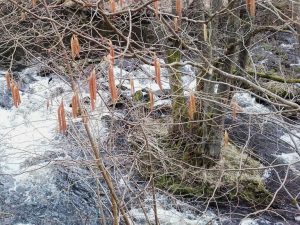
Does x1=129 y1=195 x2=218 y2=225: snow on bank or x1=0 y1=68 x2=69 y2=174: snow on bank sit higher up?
x1=0 y1=68 x2=69 y2=174: snow on bank

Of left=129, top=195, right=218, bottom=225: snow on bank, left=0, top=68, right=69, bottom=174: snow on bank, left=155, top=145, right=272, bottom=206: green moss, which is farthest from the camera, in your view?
left=0, top=68, right=69, bottom=174: snow on bank

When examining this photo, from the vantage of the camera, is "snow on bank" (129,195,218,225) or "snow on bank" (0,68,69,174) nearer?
"snow on bank" (129,195,218,225)

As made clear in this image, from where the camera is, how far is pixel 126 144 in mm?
6117

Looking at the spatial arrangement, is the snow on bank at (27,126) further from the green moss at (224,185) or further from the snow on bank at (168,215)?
the green moss at (224,185)

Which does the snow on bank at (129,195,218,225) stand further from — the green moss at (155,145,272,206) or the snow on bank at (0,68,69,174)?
the snow on bank at (0,68,69,174)

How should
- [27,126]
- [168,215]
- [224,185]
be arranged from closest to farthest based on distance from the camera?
[168,215]
[224,185]
[27,126]

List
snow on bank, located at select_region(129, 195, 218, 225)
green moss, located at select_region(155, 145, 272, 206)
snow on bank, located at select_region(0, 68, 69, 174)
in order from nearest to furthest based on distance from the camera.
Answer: snow on bank, located at select_region(129, 195, 218, 225), green moss, located at select_region(155, 145, 272, 206), snow on bank, located at select_region(0, 68, 69, 174)

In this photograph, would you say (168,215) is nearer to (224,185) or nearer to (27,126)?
(224,185)

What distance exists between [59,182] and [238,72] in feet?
11.2

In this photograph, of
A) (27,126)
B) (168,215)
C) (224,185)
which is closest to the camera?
(168,215)

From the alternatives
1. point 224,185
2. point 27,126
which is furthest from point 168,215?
point 27,126

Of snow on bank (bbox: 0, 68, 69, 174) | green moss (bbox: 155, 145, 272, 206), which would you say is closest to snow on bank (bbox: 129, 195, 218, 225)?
green moss (bbox: 155, 145, 272, 206)

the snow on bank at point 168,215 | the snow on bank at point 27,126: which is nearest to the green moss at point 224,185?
the snow on bank at point 168,215

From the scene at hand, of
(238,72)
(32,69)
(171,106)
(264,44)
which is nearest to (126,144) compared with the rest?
(171,106)
